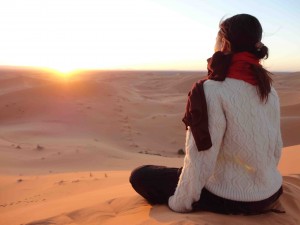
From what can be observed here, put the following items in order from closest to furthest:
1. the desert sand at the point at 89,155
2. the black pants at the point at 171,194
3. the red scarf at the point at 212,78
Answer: the red scarf at the point at 212,78
the black pants at the point at 171,194
the desert sand at the point at 89,155

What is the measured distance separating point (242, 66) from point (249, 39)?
7.6 inches

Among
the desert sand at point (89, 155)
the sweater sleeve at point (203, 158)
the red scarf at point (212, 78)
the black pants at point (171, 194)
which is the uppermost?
the red scarf at point (212, 78)

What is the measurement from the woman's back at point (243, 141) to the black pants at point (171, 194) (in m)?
0.06

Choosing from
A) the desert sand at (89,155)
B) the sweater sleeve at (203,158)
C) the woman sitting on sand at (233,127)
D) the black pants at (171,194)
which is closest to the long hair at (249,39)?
the woman sitting on sand at (233,127)

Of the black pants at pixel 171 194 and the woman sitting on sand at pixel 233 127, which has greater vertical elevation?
the woman sitting on sand at pixel 233 127

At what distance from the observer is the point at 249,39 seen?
9.23ft

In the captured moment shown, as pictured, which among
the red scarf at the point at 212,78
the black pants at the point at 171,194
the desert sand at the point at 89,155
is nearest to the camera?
the red scarf at the point at 212,78

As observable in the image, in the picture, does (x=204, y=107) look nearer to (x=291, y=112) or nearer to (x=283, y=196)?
(x=283, y=196)

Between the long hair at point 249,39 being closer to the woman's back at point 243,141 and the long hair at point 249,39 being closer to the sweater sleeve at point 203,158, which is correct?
the woman's back at point 243,141

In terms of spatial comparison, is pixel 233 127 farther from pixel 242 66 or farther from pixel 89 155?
pixel 89 155

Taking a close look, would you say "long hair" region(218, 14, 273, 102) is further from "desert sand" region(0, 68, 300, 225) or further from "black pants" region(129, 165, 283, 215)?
"desert sand" region(0, 68, 300, 225)

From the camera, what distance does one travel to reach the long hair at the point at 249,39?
9.12 ft

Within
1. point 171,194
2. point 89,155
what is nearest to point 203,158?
point 171,194

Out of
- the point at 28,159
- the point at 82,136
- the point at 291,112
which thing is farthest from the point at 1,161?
the point at 291,112
